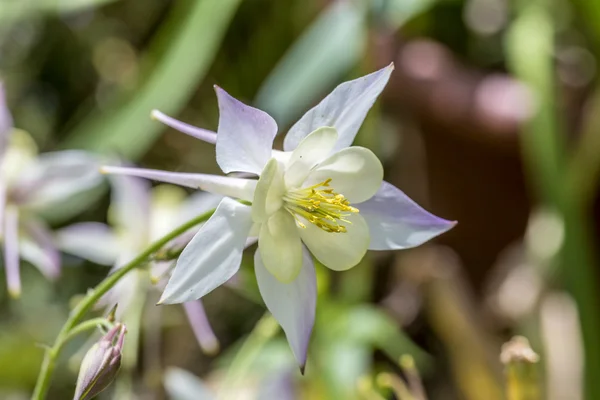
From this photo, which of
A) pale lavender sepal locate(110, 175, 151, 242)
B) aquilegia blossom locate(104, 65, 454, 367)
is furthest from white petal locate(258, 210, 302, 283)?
pale lavender sepal locate(110, 175, 151, 242)

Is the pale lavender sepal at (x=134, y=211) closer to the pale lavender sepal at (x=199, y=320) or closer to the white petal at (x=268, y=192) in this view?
the pale lavender sepal at (x=199, y=320)

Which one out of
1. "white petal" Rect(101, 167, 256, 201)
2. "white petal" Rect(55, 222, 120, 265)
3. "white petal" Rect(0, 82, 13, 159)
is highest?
"white petal" Rect(101, 167, 256, 201)

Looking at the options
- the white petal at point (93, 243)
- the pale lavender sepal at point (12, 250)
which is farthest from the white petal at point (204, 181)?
the white petal at point (93, 243)

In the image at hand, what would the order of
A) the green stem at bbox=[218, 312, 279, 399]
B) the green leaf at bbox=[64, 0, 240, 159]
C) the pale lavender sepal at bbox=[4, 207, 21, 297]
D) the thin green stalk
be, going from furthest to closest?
the green leaf at bbox=[64, 0, 240, 159] < the thin green stalk < the green stem at bbox=[218, 312, 279, 399] < the pale lavender sepal at bbox=[4, 207, 21, 297]

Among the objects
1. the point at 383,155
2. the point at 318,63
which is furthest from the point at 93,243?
the point at 383,155

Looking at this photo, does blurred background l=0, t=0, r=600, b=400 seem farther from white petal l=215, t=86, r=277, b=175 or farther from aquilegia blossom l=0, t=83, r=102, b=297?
white petal l=215, t=86, r=277, b=175

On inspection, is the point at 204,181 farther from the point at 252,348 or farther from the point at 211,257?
the point at 252,348
